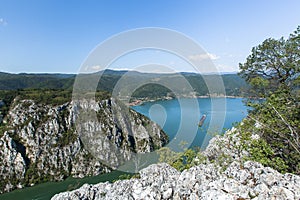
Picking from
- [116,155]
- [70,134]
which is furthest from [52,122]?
[116,155]

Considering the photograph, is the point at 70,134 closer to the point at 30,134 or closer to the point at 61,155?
the point at 61,155

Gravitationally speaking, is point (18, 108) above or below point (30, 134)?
above

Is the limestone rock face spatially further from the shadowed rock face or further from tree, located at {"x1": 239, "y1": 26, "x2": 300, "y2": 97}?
the shadowed rock face

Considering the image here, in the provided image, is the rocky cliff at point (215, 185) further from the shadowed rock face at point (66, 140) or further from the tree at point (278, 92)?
the shadowed rock face at point (66, 140)

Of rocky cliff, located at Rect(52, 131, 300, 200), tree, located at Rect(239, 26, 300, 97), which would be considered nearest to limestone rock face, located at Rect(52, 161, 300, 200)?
rocky cliff, located at Rect(52, 131, 300, 200)

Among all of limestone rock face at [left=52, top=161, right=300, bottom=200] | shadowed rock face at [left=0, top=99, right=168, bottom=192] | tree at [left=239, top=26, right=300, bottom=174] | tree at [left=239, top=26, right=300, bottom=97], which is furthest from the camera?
shadowed rock face at [left=0, top=99, right=168, bottom=192]

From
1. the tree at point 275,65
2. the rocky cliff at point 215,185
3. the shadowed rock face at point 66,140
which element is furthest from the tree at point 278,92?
the shadowed rock face at point 66,140

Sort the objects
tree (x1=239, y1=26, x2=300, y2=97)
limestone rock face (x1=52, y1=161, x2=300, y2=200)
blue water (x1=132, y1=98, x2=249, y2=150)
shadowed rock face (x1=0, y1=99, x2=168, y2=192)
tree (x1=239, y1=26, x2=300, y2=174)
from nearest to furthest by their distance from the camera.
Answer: limestone rock face (x1=52, y1=161, x2=300, y2=200), tree (x1=239, y1=26, x2=300, y2=174), tree (x1=239, y1=26, x2=300, y2=97), shadowed rock face (x1=0, y1=99, x2=168, y2=192), blue water (x1=132, y1=98, x2=249, y2=150)
